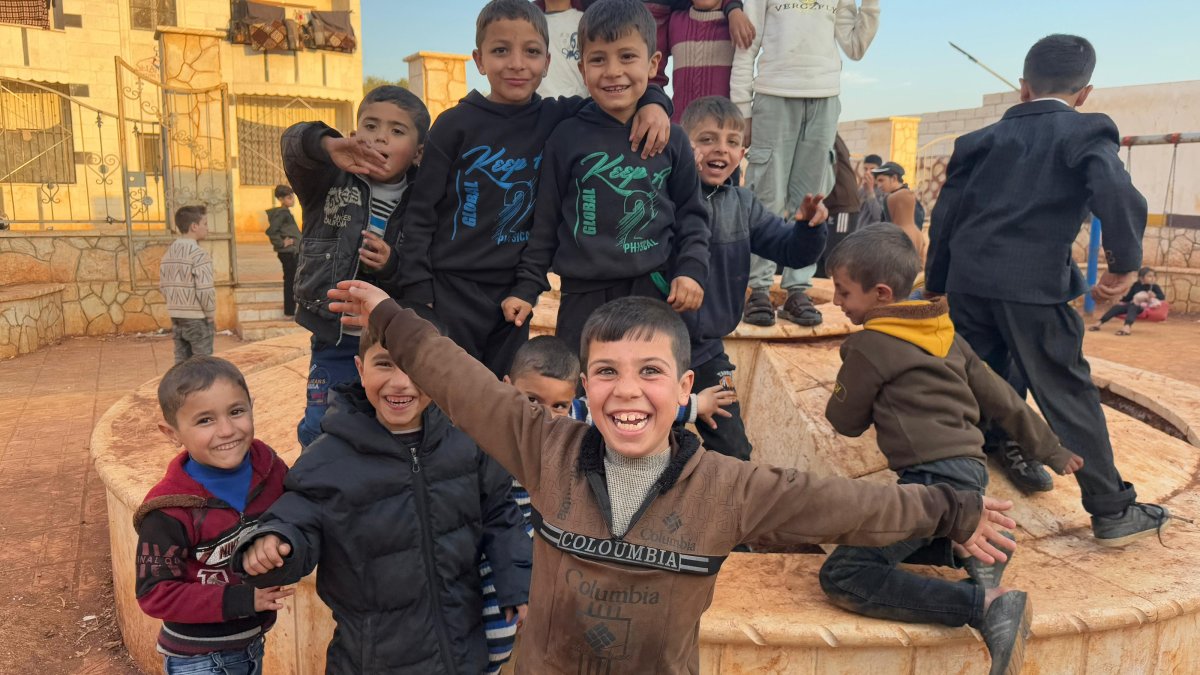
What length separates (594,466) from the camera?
1.67 m

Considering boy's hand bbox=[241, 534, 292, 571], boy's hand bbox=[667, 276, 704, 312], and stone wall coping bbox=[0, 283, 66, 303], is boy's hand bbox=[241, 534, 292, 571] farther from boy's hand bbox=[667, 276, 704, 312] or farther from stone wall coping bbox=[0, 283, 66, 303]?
stone wall coping bbox=[0, 283, 66, 303]

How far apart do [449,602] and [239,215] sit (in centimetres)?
1809

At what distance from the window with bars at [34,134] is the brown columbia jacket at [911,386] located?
54.8 ft

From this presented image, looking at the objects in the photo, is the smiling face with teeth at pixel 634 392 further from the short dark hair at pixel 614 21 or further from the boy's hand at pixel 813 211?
the boy's hand at pixel 813 211

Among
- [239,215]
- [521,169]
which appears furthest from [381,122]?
[239,215]

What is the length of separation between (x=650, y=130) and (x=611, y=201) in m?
0.26

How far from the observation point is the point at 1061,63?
299cm

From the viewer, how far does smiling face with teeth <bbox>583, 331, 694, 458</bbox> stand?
5.36 feet

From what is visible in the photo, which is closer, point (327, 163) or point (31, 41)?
point (327, 163)

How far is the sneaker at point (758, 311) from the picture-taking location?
3.99 metres

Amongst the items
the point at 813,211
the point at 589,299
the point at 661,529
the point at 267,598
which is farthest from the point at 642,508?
the point at 813,211

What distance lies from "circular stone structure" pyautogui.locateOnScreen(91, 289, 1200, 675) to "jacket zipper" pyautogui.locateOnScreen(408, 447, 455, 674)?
70 centimetres

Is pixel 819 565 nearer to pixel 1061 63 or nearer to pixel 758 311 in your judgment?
pixel 758 311

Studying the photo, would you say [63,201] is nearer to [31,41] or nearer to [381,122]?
[31,41]
